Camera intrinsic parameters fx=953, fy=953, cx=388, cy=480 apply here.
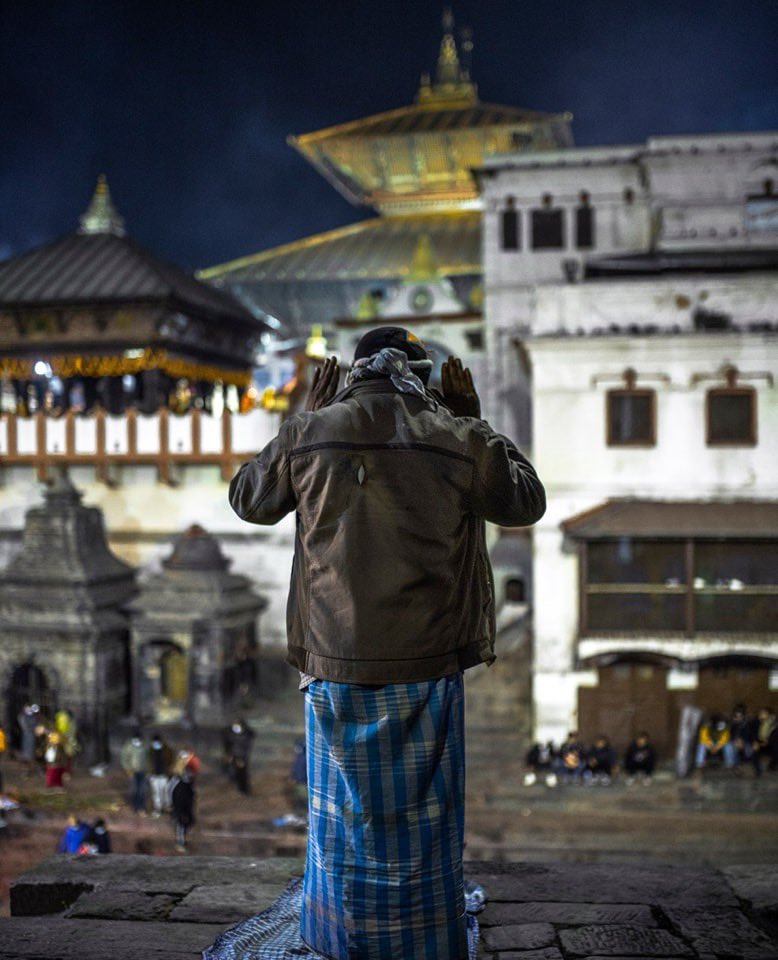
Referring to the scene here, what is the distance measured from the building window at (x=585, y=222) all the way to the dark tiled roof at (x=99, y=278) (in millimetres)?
11579

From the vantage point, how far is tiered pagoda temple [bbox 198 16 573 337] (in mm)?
36094

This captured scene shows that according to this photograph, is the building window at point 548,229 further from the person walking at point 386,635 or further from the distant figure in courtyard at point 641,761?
the person walking at point 386,635

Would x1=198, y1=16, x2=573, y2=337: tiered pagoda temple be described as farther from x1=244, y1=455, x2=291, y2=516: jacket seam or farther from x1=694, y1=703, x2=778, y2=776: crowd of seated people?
x1=244, y1=455, x2=291, y2=516: jacket seam

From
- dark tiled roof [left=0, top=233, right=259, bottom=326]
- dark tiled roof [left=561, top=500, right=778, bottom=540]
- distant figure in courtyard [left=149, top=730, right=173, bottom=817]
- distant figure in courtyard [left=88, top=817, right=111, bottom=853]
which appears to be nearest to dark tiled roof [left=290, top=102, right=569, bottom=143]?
dark tiled roof [left=0, top=233, right=259, bottom=326]

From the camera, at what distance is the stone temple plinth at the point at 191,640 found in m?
21.1

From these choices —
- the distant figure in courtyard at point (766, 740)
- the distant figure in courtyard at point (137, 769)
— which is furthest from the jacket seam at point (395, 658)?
the distant figure in courtyard at point (766, 740)

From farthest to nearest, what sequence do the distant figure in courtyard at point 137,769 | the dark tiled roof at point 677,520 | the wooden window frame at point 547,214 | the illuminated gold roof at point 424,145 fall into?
1. the illuminated gold roof at point 424,145
2. the wooden window frame at point 547,214
3. the dark tiled roof at point 677,520
4. the distant figure in courtyard at point 137,769

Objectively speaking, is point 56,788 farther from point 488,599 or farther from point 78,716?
point 488,599

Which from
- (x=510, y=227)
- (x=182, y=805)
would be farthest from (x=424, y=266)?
(x=182, y=805)

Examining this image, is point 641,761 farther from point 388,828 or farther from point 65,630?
point 388,828

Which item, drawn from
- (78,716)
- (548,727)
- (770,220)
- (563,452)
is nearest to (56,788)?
(78,716)

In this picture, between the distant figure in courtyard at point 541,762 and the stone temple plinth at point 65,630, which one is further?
the stone temple plinth at point 65,630

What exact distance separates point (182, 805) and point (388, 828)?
12.4m

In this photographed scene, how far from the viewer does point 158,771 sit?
1752 centimetres
